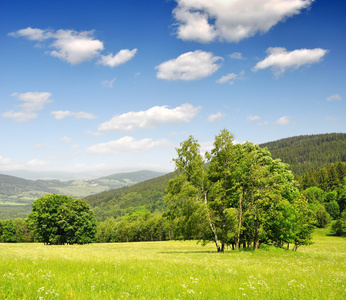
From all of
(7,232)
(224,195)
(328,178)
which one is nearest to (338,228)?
(328,178)

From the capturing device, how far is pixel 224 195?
34906 mm

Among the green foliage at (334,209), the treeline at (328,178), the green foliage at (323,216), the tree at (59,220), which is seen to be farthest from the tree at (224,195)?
the treeline at (328,178)

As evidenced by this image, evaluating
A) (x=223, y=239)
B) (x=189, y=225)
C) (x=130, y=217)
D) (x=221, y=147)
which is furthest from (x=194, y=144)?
(x=130, y=217)

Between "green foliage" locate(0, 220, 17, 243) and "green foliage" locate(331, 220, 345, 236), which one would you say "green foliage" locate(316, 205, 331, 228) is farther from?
"green foliage" locate(0, 220, 17, 243)

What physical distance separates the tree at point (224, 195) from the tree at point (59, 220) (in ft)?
152

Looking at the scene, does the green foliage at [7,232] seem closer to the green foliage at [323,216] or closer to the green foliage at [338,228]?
the green foliage at [323,216]

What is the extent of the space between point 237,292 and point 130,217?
172 metres

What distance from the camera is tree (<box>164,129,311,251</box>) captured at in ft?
108

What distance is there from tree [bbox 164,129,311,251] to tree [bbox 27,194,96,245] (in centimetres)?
4622

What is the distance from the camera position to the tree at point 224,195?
33.0 metres

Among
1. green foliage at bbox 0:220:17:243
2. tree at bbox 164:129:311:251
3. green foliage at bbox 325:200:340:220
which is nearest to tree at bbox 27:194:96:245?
A: tree at bbox 164:129:311:251

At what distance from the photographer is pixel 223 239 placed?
1316 inches

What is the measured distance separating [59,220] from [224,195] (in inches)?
2111

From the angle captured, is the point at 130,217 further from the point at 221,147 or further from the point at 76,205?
the point at 221,147
